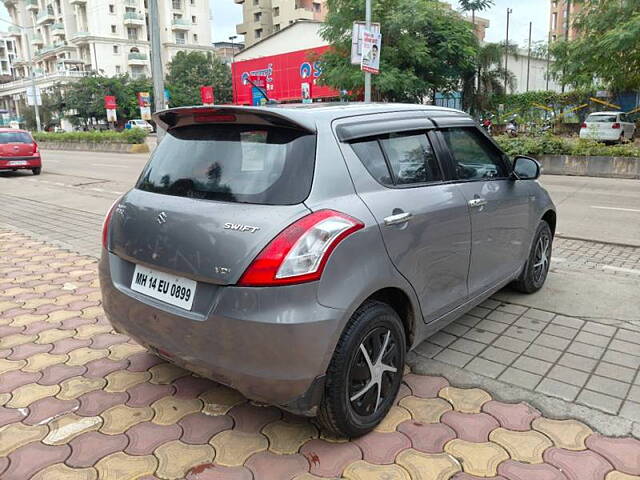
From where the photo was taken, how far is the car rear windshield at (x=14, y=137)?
1646 cm

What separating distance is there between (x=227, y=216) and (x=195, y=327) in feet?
1.75

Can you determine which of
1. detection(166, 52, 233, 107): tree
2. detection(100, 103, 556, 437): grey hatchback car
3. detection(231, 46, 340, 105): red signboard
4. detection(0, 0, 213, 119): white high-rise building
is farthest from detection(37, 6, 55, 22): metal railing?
detection(100, 103, 556, 437): grey hatchback car

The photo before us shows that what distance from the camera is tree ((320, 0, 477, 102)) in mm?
20203

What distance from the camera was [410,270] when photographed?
9.36 ft

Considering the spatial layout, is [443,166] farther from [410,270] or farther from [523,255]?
[523,255]

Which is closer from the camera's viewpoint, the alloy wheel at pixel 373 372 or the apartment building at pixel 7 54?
the alloy wheel at pixel 373 372

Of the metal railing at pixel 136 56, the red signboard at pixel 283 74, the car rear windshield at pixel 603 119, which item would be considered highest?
the metal railing at pixel 136 56

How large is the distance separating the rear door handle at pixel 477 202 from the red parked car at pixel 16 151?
16.7m

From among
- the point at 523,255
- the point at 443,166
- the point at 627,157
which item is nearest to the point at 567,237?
the point at 523,255

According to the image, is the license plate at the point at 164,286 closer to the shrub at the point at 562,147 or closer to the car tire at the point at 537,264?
the car tire at the point at 537,264

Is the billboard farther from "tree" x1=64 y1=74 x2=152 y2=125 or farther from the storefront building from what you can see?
"tree" x1=64 y1=74 x2=152 y2=125

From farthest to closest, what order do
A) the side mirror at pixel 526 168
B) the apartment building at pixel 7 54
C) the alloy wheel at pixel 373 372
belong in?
the apartment building at pixel 7 54
the side mirror at pixel 526 168
the alloy wheel at pixel 373 372

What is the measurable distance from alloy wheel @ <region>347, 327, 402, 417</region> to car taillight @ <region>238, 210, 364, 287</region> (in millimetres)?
515

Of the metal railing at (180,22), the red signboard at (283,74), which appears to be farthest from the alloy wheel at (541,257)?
the metal railing at (180,22)
